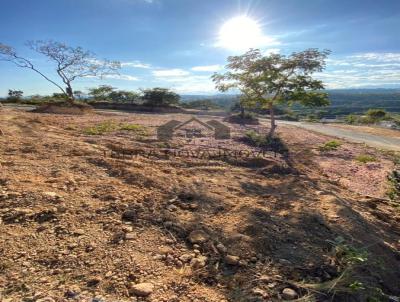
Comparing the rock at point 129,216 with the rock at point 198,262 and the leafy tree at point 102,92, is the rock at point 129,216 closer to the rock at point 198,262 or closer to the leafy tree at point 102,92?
the rock at point 198,262

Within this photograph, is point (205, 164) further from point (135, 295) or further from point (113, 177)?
point (135, 295)

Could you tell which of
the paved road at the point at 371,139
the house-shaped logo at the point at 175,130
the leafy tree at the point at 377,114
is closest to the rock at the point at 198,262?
the house-shaped logo at the point at 175,130

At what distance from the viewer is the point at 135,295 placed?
215 centimetres

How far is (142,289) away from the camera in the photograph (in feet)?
7.20

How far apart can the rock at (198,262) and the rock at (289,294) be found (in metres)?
0.75

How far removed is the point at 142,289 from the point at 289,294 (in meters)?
1.24

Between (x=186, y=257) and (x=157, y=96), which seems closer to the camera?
(x=186, y=257)

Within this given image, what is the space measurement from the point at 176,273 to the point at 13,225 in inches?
69.0

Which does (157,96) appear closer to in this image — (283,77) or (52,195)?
(283,77)

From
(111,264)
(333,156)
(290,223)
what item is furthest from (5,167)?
(333,156)

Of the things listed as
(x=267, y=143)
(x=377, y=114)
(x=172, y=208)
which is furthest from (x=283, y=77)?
(x=377, y=114)

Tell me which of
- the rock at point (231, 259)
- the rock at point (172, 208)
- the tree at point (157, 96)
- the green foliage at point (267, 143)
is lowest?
the green foliage at point (267, 143)

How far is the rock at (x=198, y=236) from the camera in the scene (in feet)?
9.73

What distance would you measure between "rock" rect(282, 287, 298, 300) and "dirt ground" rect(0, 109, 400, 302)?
0.4 inches
